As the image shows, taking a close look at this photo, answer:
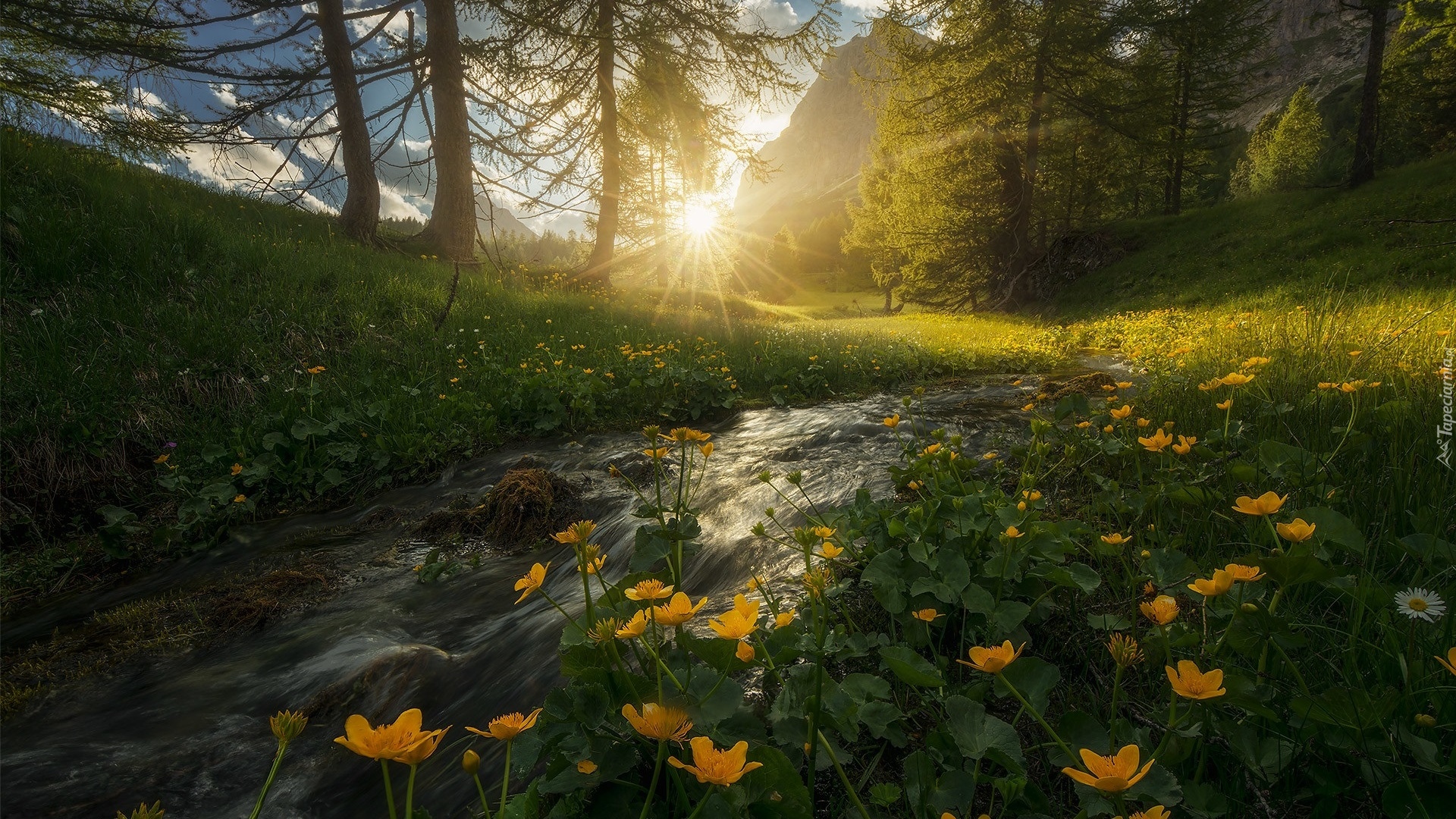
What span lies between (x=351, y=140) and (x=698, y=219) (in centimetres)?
935

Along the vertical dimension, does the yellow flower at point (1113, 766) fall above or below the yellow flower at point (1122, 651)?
below

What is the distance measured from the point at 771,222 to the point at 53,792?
133737 mm

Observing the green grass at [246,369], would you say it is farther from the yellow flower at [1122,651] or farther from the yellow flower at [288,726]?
the yellow flower at [1122,651]

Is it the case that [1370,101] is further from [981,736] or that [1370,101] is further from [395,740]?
[395,740]

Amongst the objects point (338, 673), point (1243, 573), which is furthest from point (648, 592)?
point (338, 673)

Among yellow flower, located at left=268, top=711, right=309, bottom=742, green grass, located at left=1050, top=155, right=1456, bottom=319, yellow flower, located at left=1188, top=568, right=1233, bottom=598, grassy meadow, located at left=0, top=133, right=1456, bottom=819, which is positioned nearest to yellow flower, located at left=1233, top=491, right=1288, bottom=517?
grassy meadow, located at left=0, top=133, right=1456, bottom=819

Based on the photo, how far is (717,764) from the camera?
74 cm

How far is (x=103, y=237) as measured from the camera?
18.9 ft

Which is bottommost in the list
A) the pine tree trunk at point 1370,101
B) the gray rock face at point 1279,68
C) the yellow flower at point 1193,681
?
the yellow flower at point 1193,681

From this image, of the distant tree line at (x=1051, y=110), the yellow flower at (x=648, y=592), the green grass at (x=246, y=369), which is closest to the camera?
the yellow flower at (x=648, y=592)

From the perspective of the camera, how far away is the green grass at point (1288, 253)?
30.0ft

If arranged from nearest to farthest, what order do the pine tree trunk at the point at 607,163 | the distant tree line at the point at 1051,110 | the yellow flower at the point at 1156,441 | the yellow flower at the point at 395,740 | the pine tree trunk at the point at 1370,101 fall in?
the yellow flower at the point at 395,740, the yellow flower at the point at 1156,441, the pine tree trunk at the point at 607,163, the pine tree trunk at the point at 1370,101, the distant tree line at the point at 1051,110

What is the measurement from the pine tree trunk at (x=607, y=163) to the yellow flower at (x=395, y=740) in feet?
41.5

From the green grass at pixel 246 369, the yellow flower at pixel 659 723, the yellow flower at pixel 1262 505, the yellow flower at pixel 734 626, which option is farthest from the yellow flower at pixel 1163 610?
the green grass at pixel 246 369
